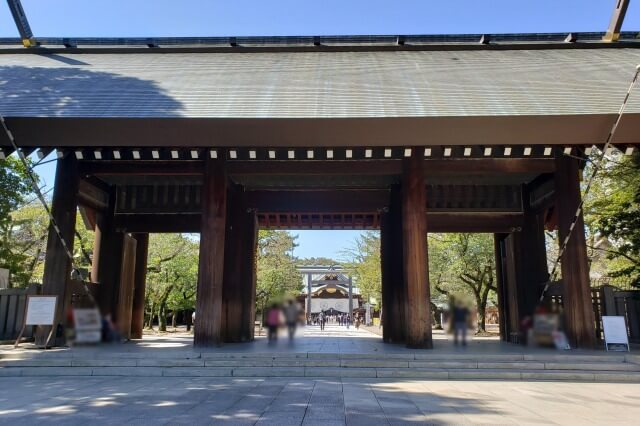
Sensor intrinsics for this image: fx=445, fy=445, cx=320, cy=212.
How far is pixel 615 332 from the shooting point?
865 cm

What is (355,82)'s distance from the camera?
10.2 m

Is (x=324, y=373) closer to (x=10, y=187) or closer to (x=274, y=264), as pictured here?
(x=10, y=187)

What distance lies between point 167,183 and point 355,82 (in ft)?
20.5

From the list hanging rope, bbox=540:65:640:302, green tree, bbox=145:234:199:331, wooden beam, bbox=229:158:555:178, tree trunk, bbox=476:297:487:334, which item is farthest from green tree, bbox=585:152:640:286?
green tree, bbox=145:234:199:331

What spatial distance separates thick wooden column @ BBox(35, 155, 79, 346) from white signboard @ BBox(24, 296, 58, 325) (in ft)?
1.21

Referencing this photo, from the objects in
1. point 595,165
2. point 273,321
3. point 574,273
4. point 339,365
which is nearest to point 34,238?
point 273,321

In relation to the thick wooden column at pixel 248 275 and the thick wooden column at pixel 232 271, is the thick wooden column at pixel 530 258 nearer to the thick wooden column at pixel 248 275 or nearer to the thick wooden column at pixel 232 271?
the thick wooden column at pixel 248 275

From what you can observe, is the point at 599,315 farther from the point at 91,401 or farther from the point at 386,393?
the point at 91,401

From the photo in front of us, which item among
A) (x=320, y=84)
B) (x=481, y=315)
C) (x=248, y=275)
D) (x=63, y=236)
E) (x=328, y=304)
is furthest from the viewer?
(x=328, y=304)

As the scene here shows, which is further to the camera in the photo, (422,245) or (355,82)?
(355,82)

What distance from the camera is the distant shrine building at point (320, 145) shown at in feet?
28.1

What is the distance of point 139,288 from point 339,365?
328 inches

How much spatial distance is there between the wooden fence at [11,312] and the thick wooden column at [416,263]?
9.09m

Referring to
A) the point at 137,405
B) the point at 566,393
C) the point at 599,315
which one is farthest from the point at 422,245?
the point at 137,405
